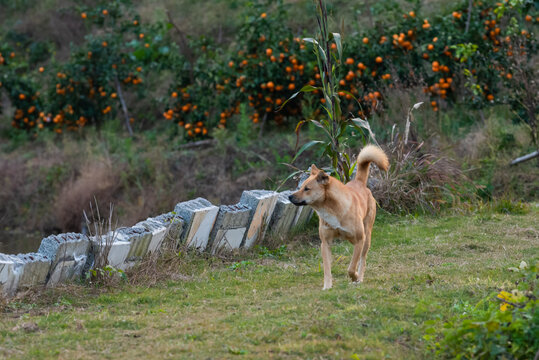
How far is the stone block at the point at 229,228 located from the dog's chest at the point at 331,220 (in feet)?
6.45

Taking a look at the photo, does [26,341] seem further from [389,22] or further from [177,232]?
[389,22]

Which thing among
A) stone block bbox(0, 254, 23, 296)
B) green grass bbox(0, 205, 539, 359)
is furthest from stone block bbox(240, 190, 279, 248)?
stone block bbox(0, 254, 23, 296)

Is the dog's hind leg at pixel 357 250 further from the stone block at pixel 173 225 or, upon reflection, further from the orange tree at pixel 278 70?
the orange tree at pixel 278 70

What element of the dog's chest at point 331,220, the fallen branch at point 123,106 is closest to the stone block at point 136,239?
the dog's chest at point 331,220

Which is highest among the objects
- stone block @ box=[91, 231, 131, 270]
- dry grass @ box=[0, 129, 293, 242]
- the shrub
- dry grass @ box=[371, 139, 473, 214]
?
the shrub

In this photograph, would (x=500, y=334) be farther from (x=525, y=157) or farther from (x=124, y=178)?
(x=124, y=178)

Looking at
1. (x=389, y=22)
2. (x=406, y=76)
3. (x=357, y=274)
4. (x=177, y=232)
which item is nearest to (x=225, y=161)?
(x=406, y=76)

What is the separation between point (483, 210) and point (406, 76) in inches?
188

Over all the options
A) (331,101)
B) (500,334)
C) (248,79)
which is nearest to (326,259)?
(500,334)

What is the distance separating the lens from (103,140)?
16438mm

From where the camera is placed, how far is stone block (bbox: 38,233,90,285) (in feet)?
21.5

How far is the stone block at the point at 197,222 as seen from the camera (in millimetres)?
7902

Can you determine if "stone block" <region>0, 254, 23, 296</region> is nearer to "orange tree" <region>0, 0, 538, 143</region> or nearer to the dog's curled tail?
the dog's curled tail

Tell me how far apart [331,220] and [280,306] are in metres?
1.06
